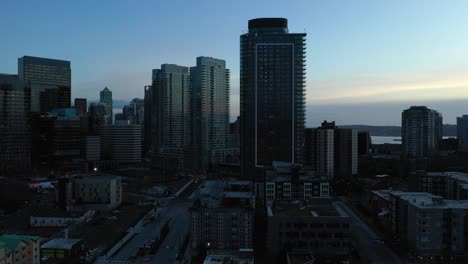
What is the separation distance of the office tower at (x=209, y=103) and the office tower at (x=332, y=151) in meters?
13.5

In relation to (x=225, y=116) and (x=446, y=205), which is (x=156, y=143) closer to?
(x=225, y=116)

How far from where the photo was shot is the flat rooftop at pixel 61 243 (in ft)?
63.7

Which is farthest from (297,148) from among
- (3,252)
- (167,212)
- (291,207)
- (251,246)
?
(3,252)

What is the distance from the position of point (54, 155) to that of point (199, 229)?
38.4 m

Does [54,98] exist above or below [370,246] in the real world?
above

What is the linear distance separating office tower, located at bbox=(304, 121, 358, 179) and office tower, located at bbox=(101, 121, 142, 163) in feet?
78.8

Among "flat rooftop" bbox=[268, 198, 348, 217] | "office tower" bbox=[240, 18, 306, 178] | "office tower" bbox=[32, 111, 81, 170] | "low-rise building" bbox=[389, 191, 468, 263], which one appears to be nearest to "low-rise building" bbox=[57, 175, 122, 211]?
"flat rooftop" bbox=[268, 198, 348, 217]

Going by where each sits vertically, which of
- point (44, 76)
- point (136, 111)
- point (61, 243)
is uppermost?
point (44, 76)

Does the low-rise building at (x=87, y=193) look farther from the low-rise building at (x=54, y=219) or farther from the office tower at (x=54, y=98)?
the office tower at (x=54, y=98)

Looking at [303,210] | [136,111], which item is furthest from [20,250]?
[136,111]

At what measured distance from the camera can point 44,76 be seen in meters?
71.0

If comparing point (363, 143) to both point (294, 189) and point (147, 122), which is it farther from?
point (147, 122)

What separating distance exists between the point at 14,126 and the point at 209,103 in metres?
21.6

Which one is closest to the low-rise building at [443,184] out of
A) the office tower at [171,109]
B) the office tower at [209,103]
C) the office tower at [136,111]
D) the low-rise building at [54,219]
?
the low-rise building at [54,219]
